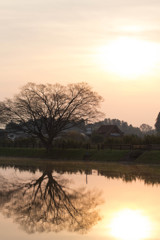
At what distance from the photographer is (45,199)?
25062 mm

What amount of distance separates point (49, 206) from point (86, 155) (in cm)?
4674

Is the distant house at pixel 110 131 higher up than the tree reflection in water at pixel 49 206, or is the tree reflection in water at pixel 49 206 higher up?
the distant house at pixel 110 131

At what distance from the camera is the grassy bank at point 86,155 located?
60.4 metres

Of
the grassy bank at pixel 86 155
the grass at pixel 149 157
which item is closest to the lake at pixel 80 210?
the grass at pixel 149 157

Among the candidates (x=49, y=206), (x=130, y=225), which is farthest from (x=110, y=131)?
(x=130, y=225)

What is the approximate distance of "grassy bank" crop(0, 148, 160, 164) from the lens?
60.4 m

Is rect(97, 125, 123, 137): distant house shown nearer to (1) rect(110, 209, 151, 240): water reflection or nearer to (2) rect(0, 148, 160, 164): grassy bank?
(2) rect(0, 148, 160, 164): grassy bank

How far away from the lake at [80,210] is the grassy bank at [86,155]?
26399mm

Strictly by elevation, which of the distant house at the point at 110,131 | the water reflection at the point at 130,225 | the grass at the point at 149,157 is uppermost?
the distant house at the point at 110,131

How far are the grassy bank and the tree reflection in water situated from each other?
94.3 ft

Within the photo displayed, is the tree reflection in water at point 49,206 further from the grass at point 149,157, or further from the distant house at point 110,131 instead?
the distant house at point 110,131

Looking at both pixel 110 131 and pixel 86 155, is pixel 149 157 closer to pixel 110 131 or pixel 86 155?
pixel 86 155

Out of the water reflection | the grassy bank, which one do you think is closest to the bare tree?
the grassy bank

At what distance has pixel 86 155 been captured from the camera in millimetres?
69125
